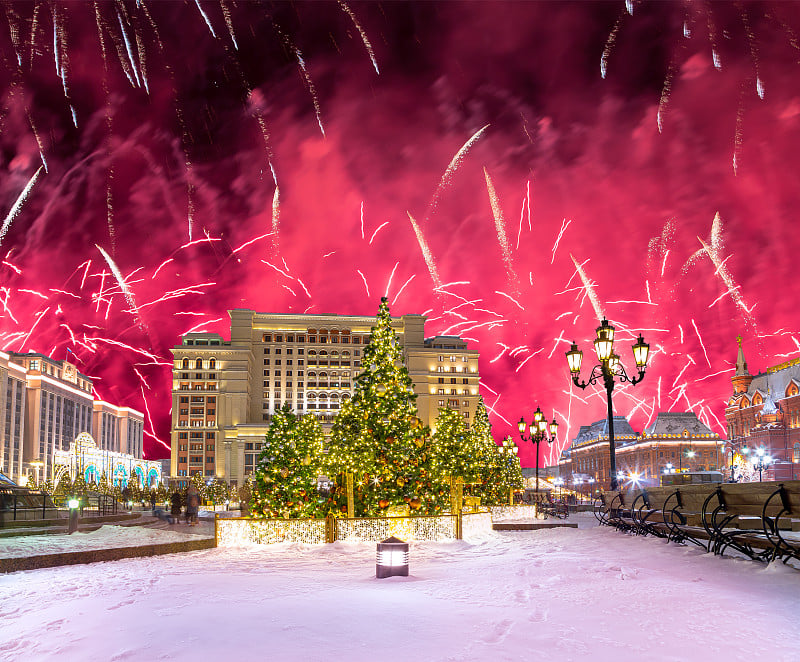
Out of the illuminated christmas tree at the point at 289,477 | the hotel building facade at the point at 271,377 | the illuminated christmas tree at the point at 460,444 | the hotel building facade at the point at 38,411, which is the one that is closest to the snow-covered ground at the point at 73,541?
the illuminated christmas tree at the point at 289,477

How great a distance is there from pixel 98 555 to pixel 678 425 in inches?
5545

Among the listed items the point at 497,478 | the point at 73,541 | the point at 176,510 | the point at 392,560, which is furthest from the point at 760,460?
the point at 392,560

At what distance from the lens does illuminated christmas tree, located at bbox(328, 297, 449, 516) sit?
20484mm

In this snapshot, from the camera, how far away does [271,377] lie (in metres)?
130

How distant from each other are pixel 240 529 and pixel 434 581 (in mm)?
8051

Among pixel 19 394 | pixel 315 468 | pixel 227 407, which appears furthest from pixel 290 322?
pixel 315 468

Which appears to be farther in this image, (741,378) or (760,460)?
(741,378)

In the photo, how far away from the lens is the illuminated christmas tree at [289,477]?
19.7 meters

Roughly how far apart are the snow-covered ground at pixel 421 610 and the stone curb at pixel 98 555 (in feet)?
1.66

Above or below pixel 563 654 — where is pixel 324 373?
above

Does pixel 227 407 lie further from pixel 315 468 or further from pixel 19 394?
pixel 315 468

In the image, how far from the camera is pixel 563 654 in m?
6.00

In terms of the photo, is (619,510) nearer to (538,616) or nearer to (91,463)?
(538,616)

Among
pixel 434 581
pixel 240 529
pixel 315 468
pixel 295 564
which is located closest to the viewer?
pixel 434 581
